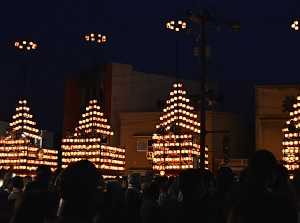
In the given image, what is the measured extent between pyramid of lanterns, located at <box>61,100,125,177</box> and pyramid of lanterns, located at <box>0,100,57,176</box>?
8.39ft

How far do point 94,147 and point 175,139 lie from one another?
7063 mm

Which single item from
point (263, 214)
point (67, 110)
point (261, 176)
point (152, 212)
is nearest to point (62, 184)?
point (263, 214)

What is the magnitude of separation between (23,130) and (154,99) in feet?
45.7

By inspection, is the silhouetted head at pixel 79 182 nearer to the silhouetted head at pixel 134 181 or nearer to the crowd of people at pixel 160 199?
the crowd of people at pixel 160 199

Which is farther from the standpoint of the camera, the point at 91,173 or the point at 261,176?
the point at 261,176

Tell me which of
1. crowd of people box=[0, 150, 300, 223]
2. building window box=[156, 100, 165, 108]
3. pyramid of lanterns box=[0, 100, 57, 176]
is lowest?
crowd of people box=[0, 150, 300, 223]

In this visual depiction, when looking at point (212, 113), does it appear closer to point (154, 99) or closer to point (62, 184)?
point (154, 99)

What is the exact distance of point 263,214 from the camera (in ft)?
7.96

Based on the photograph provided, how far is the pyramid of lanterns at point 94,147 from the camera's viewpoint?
40.4 metres

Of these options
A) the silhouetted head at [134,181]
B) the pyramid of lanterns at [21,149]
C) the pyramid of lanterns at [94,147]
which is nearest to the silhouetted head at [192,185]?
the silhouetted head at [134,181]

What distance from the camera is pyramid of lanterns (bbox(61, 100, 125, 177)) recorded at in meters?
40.4

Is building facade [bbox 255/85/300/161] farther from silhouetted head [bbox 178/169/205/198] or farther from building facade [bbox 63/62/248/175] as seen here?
silhouetted head [bbox 178/169/205/198]

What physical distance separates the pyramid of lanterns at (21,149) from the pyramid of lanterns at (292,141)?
19720mm

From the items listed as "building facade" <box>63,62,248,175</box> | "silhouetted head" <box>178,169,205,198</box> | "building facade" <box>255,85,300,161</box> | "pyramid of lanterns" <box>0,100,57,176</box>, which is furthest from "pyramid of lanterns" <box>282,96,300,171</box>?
"silhouetted head" <box>178,169,205,198</box>
